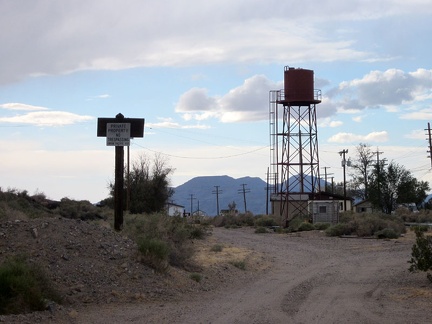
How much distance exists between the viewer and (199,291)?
1588 centimetres

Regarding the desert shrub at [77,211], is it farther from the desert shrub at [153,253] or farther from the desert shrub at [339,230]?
the desert shrub at [153,253]

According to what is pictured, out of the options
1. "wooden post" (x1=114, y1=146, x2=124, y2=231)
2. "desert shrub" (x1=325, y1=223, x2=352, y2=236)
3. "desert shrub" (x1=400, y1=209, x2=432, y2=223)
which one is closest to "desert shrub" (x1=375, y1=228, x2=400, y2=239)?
"desert shrub" (x1=325, y1=223, x2=352, y2=236)

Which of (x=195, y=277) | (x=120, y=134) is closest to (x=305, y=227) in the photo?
(x=120, y=134)

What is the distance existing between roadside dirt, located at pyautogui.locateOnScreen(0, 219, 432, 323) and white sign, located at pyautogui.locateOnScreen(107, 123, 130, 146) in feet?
9.61

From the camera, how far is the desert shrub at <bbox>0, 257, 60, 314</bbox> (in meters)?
11.5

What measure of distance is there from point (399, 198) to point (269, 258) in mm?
61350

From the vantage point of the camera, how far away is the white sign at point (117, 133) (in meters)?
18.8

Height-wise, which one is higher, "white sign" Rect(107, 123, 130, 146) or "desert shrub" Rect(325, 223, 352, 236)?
"white sign" Rect(107, 123, 130, 146)

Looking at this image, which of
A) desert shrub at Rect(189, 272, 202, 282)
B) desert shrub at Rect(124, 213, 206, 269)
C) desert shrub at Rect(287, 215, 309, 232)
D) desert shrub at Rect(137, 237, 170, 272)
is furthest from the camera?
desert shrub at Rect(287, 215, 309, 232)

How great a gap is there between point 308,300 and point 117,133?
7.43 meters

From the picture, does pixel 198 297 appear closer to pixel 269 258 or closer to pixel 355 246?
pixel 269 258

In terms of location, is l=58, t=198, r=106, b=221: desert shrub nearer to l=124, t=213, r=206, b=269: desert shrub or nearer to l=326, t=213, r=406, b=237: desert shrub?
l=326, t=213, r=406, b=237: desert shrub

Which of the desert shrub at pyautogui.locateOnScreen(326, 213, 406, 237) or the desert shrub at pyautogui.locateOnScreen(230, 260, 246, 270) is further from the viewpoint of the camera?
the desert shrub at pyautogui.locateOnScreen(326, 213, 406, 237)

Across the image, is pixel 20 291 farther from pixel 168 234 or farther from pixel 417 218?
pixel 417 218
